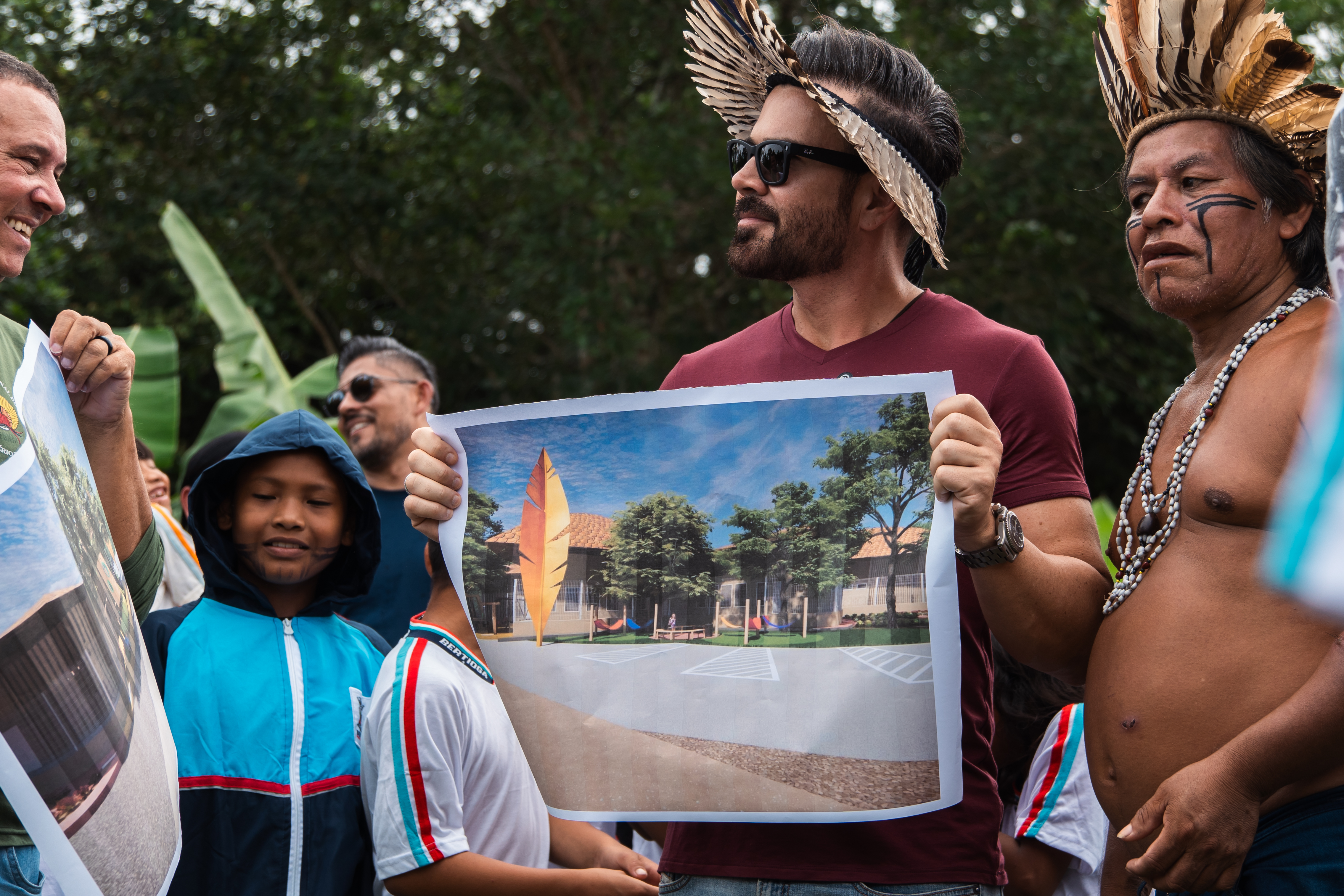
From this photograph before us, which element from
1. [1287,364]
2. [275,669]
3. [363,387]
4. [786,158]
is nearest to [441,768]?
[275,669]

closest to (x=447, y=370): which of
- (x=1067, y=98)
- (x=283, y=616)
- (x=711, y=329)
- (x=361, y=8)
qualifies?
(x=711, y=329)

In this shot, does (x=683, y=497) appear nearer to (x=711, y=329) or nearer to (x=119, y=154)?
(x=711, y=329)

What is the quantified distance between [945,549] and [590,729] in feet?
2.04

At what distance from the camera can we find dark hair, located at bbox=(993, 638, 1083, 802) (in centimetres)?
265

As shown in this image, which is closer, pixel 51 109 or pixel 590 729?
pixel 590 729

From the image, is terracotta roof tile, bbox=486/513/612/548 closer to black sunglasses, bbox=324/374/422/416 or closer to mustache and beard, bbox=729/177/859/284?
mustache and beard, bbox=729/177/859/284

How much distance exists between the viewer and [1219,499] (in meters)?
1.77

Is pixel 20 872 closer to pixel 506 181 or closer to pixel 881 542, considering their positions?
pixel 881 542

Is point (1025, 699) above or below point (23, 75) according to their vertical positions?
below

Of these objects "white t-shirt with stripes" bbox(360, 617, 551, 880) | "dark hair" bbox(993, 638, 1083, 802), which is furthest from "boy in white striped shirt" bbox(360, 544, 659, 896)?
"dark hair" bbox(993, 638, 1083, 802)

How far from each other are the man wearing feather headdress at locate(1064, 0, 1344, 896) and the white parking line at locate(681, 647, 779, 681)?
555 millimetres

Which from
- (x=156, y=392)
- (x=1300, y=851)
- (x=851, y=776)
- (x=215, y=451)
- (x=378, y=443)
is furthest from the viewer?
(x=156, y=392)

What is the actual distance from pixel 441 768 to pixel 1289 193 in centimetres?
197

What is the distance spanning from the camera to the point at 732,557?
6.18ft
